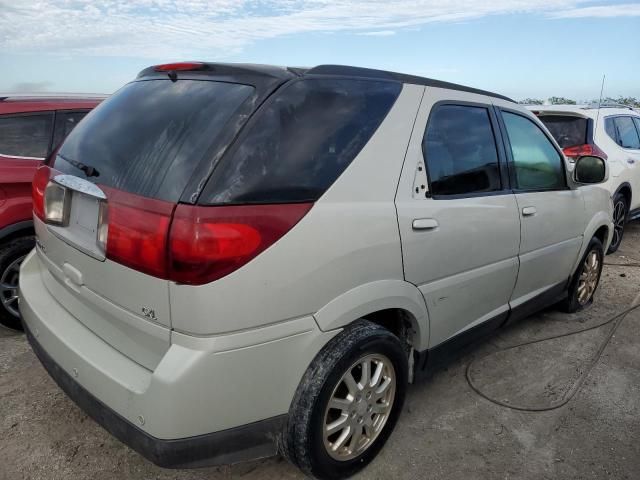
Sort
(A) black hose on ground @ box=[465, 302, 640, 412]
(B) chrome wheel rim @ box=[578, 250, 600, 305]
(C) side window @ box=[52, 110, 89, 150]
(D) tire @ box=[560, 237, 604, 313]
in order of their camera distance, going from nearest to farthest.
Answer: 1. (A) black hose on ground @ box=[465, 302, 640, 412]
2. (C) side window @ box=[52, 110, 89, 150]
3. (D) tire @ box=[560, 237, 604, 313]
4. (B) chrome wheel rim @ box=[578, 250, 600, 305]

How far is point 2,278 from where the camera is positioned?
12.0 feet

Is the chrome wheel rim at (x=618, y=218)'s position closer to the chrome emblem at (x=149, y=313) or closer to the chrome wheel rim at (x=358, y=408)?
the chrome wheel rim at (x=358, y=408)

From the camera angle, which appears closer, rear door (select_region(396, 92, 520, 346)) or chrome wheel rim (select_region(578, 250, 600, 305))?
rear door (select_region(396, 92, 520, 346))

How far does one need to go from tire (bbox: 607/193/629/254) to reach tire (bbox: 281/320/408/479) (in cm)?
512

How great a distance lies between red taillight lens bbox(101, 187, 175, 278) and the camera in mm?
1828

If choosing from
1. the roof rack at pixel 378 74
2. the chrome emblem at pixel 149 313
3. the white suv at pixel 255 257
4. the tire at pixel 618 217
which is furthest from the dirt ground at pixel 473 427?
the tire at pixel 618 217

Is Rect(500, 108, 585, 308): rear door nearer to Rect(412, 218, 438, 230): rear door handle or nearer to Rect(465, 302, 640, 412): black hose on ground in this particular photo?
Rect(465, 302, 640, 412): black hose on ground

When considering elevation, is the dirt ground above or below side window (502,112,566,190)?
below

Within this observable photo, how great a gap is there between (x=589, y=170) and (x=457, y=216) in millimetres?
1677

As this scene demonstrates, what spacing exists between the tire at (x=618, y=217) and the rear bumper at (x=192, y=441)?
5835 mm

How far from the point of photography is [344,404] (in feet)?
7.54

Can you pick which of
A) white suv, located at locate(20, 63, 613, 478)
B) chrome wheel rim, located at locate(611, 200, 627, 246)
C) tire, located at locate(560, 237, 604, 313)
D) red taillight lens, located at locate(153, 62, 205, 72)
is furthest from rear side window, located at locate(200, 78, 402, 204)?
chrome wheel rim, located at locate(611, 200, 627, 246)

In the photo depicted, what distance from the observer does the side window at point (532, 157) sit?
3342 mm

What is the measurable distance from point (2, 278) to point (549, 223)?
3691 millimetres
